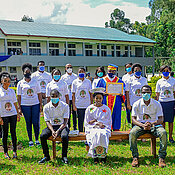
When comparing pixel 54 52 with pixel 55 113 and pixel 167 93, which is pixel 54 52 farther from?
pixel 55 113

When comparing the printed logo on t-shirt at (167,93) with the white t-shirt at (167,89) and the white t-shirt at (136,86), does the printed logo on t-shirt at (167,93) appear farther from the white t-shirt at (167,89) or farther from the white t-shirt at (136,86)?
the white t-shirt at (136,86)

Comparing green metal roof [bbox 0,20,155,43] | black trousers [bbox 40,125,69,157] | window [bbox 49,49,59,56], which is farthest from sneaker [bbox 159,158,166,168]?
window [bbox 49,49,59,56]

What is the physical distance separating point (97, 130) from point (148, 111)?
1.24 metres

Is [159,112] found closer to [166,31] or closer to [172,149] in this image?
[172,149]

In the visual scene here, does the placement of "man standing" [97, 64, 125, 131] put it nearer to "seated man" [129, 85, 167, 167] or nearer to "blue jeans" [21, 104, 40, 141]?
"seated man" [129, 85, 167, 167]

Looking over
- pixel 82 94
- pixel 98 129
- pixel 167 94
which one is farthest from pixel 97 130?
pixel 167 94

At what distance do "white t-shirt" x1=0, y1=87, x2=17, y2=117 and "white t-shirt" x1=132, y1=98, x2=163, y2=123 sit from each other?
2.85 meters

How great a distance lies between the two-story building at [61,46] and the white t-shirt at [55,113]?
72.4ft

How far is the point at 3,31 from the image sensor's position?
2600 cm

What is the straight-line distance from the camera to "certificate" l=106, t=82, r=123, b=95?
6.82 m

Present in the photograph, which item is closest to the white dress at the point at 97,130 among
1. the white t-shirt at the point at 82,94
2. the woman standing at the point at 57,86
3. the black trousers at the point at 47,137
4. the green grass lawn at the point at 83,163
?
the green grass lawn at the point at 83,163

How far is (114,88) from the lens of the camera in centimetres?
684

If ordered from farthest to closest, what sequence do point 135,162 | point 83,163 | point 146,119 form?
point 146,119, point 83,163, point 135,162

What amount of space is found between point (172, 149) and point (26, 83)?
162 inches
